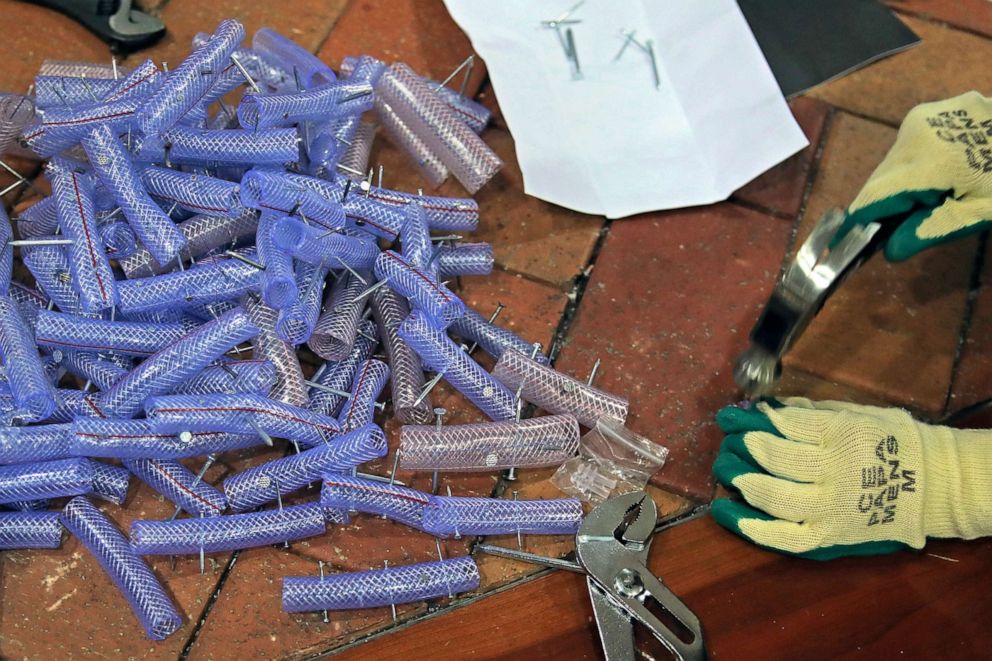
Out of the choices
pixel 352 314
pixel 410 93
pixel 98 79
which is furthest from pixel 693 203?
pixel 98 79

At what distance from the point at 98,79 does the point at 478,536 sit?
1070 mm

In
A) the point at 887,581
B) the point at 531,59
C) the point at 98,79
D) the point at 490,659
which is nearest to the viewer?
the point at 490,659

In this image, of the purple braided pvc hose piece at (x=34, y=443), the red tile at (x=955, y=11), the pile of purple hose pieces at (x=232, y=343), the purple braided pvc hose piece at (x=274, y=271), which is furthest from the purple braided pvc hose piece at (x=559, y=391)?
the red tile at (x=955, y=11)

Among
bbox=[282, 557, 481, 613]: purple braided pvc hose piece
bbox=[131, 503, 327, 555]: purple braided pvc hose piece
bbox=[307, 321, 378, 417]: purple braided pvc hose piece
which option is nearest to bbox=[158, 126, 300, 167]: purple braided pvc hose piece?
bbox=[307, 321, 378, 417]: purple braided pvc hose piece

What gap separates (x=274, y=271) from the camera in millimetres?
1576

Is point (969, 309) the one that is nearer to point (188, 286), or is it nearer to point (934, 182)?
point (934, 182)

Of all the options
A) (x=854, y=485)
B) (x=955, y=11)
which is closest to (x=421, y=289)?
(x=854, y=485)

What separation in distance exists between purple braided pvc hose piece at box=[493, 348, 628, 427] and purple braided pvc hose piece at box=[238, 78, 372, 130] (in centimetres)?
54

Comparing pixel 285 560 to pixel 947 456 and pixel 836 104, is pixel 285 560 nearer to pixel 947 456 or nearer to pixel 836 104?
pixel 947 456

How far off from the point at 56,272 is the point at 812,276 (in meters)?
1.19

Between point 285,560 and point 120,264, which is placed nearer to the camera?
point 285,560

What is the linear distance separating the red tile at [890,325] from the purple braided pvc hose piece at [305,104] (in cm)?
90

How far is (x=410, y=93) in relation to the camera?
6.35 ft

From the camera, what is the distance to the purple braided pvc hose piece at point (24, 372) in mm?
1545
